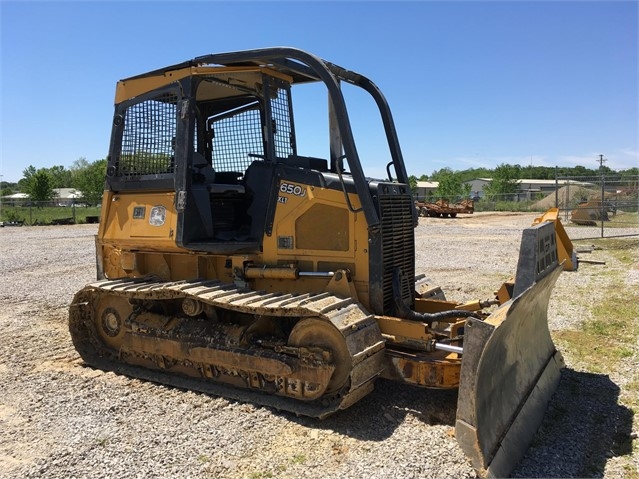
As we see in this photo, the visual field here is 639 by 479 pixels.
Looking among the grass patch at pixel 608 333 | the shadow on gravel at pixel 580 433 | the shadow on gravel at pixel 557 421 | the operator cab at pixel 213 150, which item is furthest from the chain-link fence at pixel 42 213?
the shadow on gravel at pixel 580 433

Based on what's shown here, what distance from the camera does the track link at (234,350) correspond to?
15.4 ft

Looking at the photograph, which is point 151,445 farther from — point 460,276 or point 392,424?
point 460,276

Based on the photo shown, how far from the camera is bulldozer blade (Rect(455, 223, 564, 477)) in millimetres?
3715

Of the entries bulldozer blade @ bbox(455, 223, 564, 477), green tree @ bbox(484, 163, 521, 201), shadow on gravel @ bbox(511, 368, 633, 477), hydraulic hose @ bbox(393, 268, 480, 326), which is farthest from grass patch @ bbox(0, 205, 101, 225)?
green tree @ bbox(484, 163, 521, 201)

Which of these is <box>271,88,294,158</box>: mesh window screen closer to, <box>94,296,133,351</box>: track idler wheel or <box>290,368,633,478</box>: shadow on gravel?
<box>94,296,133,351</box>: track idler wheel

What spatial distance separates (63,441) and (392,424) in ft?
8.77

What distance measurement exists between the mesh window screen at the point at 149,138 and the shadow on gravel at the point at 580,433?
448 centimetres

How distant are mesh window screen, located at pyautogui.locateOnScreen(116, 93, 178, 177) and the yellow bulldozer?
2 centimetres

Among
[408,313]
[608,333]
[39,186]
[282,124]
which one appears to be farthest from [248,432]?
[39,186]

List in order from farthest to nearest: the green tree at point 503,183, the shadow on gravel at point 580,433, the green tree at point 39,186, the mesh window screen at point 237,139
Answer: the green tree at point 503,183 → the green tree at point 39,186 → the mesh window screen at point 237,139 → the shadow on gravel at point 580,433

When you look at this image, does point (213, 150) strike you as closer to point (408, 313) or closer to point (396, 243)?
point (396, 243)

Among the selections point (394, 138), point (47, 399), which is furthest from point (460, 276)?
point (47, 399)

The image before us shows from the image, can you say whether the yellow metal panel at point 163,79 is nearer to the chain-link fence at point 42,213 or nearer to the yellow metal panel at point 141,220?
the yellow metal panel at point 141,220

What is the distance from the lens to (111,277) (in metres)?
7.07
